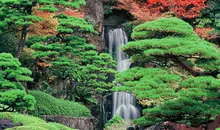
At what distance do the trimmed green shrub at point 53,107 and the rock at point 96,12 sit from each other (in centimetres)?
640

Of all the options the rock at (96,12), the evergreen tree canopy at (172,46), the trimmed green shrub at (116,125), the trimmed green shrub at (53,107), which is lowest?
the trimmed green shrub at (116,125)

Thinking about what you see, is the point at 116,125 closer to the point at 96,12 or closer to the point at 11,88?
the point at 11,88

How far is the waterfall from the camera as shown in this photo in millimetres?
19656

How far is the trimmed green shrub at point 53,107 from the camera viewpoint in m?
14.9

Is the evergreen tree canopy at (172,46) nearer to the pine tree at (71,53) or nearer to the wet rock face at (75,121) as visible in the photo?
the pine tree at (71,53)

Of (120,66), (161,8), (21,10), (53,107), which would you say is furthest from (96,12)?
(21,10)

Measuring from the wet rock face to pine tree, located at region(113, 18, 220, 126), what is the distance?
4.32 meters

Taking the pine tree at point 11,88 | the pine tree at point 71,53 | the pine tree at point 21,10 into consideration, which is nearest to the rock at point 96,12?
the pine tree at point 71,53

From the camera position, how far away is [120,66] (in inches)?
851

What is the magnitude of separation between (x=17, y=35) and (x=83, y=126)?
458 centimetres

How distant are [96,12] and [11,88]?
12.7 m

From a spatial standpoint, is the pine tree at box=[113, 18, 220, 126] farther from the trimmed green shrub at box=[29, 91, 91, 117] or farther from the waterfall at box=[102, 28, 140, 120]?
the waterfall at box=[102, 28, 140, 120]

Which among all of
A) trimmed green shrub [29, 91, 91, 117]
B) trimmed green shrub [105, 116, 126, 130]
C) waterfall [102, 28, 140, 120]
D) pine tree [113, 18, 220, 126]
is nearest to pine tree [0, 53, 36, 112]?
pine tree [113, 18, 220, 126]

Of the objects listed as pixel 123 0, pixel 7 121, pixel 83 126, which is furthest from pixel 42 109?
pixel 123 0
